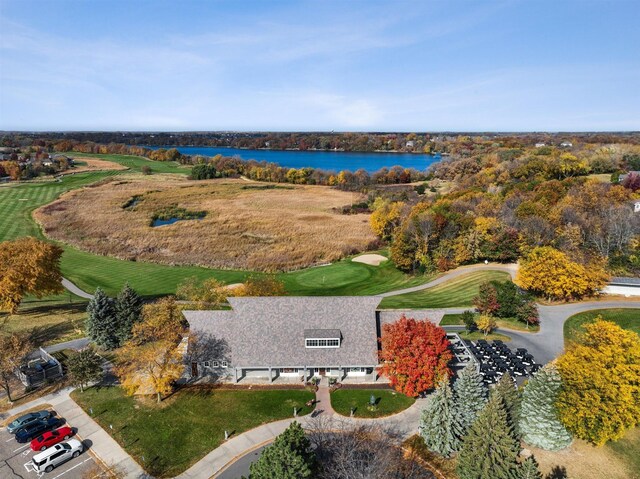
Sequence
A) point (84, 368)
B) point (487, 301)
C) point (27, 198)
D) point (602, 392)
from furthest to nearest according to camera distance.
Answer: point (27, 198), point (487, 301), point (84, 368), point (602, 392)

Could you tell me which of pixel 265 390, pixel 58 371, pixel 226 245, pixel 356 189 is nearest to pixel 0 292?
pixel 58 371

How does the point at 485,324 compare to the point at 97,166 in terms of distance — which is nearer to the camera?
the point at 485,324

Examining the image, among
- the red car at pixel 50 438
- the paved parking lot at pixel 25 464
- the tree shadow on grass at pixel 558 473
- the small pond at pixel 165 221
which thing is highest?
the small pond at pixel 165 221

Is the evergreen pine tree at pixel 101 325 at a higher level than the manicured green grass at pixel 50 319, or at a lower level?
higher

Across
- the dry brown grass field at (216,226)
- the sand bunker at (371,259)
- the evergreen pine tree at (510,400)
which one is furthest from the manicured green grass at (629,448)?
the dry brown grass field at (216,226)

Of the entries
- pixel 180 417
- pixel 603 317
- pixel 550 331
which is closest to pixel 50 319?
pixel 180 417

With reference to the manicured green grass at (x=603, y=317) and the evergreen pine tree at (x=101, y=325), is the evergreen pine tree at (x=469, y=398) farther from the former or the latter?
the evergreen pine tree at (x=101, y=325)

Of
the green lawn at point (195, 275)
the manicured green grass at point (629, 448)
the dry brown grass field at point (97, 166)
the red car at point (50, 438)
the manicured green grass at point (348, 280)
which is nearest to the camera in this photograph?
the manicured green grass at point (629, 448)

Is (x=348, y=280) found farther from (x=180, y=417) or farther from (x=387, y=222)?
(x=180, y=417)
